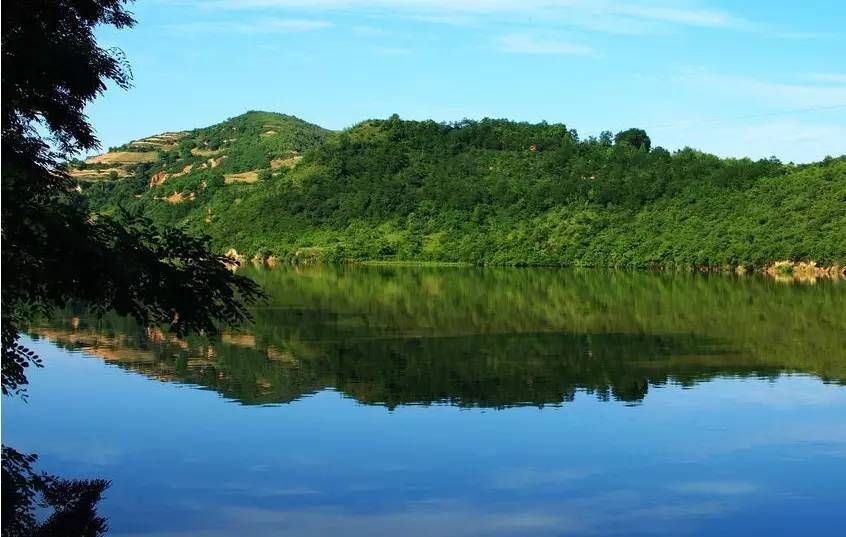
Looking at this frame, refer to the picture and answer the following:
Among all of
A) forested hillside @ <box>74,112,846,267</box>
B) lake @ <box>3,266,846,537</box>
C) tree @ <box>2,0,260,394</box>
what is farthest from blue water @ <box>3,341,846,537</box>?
forested hillside @ <box>74,112,846,267</box>

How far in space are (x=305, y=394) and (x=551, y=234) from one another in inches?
3385

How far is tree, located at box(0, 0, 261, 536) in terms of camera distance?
1127 cm

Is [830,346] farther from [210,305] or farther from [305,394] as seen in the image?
[210,305]

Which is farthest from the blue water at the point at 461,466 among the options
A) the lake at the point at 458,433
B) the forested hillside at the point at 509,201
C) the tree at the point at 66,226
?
the forested hillside at the point at 509,201

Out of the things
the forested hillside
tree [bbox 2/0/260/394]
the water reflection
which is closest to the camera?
tree [bbox 2/0/260/394]

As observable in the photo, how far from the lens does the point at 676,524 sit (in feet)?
47.8

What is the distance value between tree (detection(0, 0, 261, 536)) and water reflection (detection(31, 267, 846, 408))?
10.2 m

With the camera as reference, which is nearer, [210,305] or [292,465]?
[210,305]

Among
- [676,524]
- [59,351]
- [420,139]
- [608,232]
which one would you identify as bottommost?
[676,524]

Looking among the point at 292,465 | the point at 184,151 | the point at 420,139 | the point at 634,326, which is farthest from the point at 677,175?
the point at 292,465

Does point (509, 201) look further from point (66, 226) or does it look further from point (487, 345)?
point (66, 226)

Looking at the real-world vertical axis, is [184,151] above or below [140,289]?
above

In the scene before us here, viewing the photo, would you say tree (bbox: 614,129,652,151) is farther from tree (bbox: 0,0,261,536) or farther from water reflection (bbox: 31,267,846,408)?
tree (bbox: 0,0,261,536)

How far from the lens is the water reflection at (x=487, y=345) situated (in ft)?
84.5
